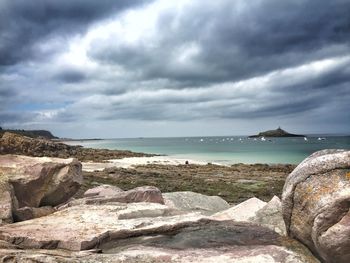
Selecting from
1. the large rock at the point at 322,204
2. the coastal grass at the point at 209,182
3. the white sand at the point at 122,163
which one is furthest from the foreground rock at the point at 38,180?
the white sand at the point at 122,163

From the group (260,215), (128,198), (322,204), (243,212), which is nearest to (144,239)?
(243,212)

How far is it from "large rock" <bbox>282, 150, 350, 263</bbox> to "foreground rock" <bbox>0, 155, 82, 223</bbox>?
7257 mm

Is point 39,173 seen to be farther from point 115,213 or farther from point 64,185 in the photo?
point 115,213

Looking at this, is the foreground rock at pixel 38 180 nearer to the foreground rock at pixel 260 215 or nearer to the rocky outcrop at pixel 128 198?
the rocky outcrop at pixel 128 198

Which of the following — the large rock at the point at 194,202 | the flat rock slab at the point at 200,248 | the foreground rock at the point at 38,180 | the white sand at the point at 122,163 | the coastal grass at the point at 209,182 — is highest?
the foreground rock at the point at 38,180

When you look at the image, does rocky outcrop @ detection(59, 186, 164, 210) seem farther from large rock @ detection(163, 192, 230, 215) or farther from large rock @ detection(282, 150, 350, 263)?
large rock @ detection(282, 150, 350, 263)

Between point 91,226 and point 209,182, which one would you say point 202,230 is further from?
point 209,182

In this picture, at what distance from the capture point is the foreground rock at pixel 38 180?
13.2m

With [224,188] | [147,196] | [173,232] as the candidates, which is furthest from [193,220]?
[224,188]

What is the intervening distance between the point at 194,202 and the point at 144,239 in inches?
283

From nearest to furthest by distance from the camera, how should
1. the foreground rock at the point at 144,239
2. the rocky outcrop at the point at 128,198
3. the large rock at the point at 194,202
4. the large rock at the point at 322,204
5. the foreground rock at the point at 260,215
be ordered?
the large rock at the point at 322,204, the foreground rock at the point at 144,239, the foreground rock at the point at 260,215, the rocky outcrop at the point at 128,198, the large rock at the point at 194,202

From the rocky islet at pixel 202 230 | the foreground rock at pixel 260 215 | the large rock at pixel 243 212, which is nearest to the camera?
the rocky islet at pixel 202 230

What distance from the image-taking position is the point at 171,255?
25.3 feet

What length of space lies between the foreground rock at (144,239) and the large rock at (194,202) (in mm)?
4636
